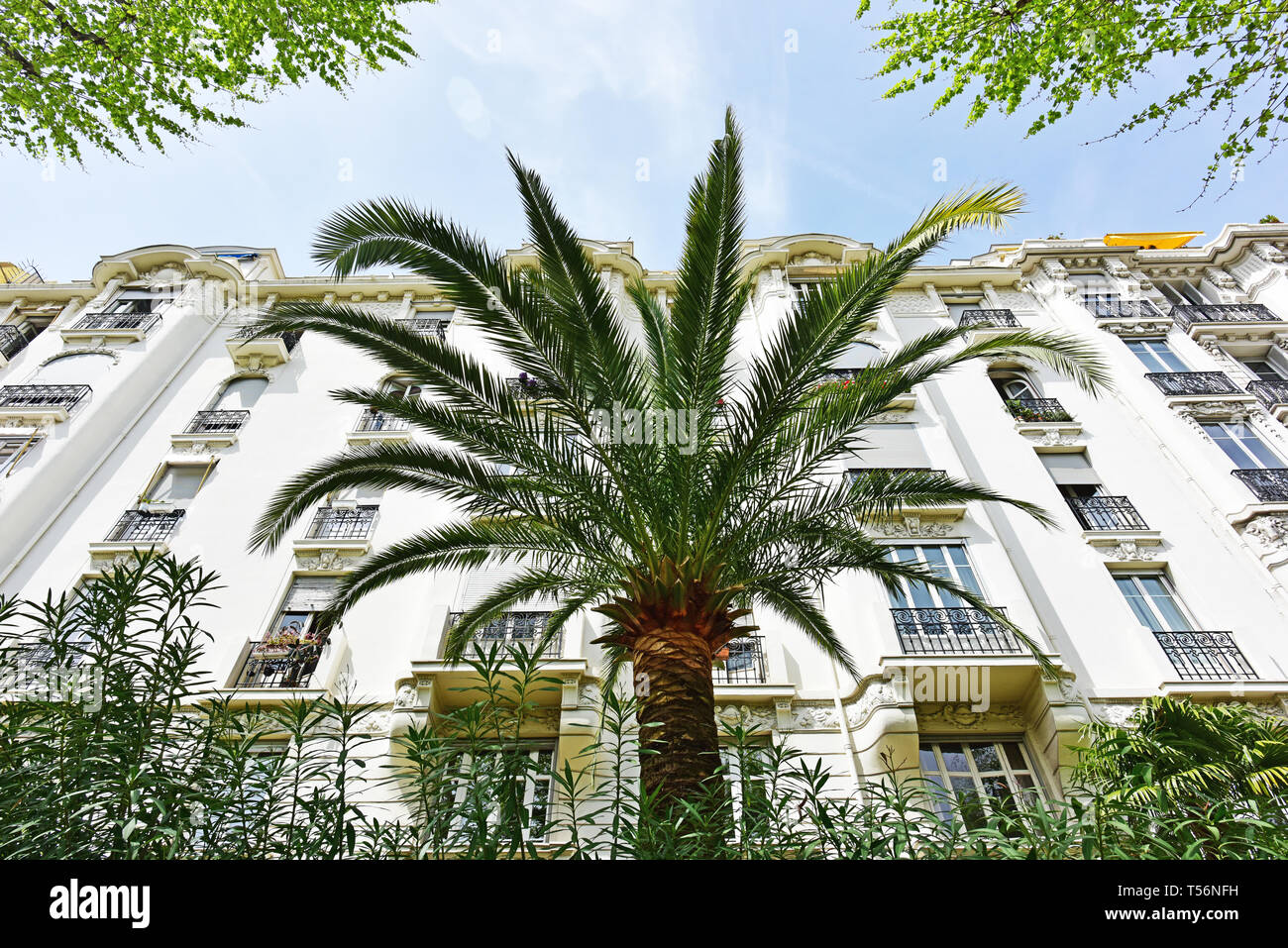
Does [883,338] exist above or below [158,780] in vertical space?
above

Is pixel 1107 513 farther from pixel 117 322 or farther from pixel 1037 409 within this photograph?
pixel 117 322

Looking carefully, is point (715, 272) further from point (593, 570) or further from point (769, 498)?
point (593, 570)

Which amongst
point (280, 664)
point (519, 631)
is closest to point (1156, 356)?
point (519, 631)

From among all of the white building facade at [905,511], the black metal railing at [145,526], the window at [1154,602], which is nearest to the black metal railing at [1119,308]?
the white building facade at [905,511]

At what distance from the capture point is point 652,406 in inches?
322

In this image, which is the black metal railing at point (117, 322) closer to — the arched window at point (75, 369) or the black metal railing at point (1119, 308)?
the arched window at point (75, 369)

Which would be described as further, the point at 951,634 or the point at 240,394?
the point at 240,394

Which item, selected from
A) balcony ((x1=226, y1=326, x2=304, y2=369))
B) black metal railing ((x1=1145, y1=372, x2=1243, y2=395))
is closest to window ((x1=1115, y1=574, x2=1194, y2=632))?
black metal railing ((x1=1145, y1=372, x2=1243, y2=395))

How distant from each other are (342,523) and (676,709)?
1084 cm

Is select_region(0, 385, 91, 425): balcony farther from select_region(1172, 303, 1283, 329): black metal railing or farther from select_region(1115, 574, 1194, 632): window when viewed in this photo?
select_region(1172, 303, 1283, 329): black metal railing
